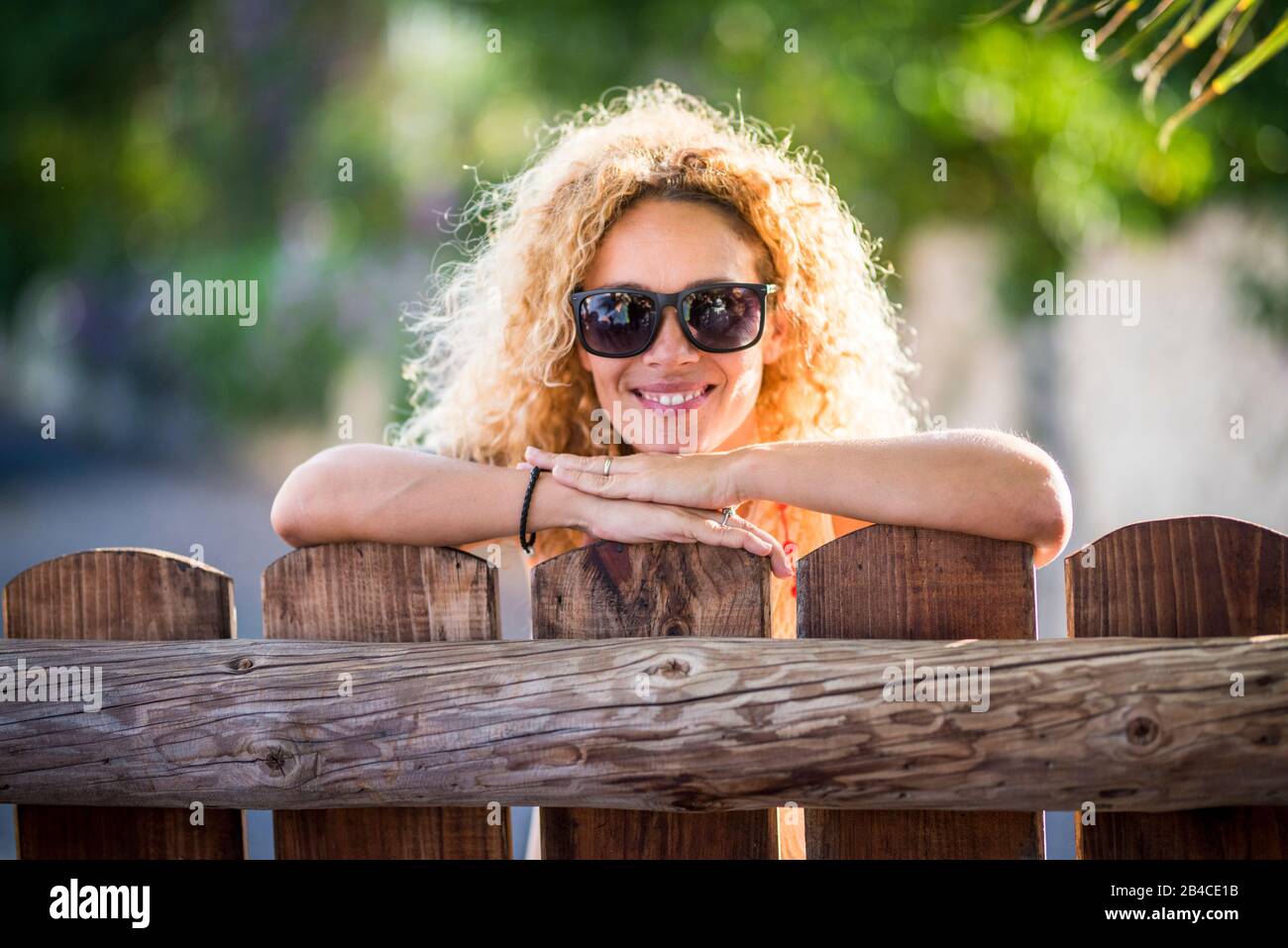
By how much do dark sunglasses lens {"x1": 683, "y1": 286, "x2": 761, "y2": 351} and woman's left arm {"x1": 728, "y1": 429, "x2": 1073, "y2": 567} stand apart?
14.6 inches

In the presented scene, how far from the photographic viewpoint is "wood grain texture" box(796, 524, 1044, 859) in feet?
5.98

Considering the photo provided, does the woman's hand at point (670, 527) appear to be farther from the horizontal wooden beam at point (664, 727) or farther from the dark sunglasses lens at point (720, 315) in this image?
the dark sunglasses lens at point (720, 315)

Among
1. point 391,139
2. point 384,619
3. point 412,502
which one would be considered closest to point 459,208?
point 391,139

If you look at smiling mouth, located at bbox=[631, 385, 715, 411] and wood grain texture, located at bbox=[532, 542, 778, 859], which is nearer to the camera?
wood grain texture, located at bbox=[532, 542, 778, 859]

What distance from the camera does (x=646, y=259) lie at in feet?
7.62

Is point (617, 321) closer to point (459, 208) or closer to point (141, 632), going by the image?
point (141, 632)

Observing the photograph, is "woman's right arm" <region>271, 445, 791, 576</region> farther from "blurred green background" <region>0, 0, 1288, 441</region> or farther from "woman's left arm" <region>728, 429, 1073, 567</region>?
"blurred green background" <region>0, 0, 1288, 441</region>

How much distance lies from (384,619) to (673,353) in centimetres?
75

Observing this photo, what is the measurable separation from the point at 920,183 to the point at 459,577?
7.11 meters

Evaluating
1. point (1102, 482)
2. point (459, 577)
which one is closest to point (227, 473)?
point (1102, 482)

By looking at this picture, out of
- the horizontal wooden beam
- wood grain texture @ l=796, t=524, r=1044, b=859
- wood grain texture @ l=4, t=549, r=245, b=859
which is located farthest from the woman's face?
wood grain texture @ l=4, t=549, r=245, b=859

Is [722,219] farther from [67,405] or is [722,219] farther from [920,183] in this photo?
[67,405]

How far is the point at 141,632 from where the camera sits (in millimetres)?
2004

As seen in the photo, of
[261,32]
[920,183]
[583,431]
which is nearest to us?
[583,431]
